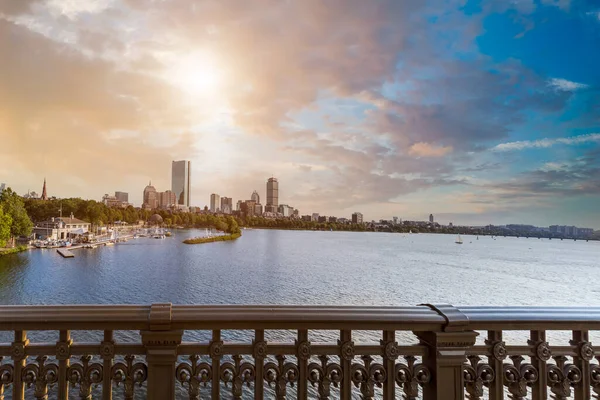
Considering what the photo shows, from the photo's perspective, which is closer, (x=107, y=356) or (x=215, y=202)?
(x=107, y=356)

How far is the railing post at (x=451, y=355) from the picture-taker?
1.20m

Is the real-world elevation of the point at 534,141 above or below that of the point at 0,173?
above

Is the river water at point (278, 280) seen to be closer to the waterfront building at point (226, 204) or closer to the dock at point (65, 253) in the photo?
the dock at point (65, 253)

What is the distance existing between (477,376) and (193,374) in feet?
3.80

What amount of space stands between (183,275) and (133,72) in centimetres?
1503

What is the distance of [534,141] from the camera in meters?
10.0

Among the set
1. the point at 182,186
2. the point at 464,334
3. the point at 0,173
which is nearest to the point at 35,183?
the point at 0,173

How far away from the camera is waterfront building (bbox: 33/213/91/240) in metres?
25.4

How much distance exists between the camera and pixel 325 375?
4.00ft

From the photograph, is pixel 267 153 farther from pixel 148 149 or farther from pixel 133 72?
pixel 133 72

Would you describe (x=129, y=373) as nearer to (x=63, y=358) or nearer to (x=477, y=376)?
(x=63, y=358)

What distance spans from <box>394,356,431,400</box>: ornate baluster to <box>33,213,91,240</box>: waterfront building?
1224 inches

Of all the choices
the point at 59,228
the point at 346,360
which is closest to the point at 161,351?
the point at 346,360

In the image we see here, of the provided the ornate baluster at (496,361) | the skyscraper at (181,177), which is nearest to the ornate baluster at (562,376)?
the ornate baluster at (496,361)
